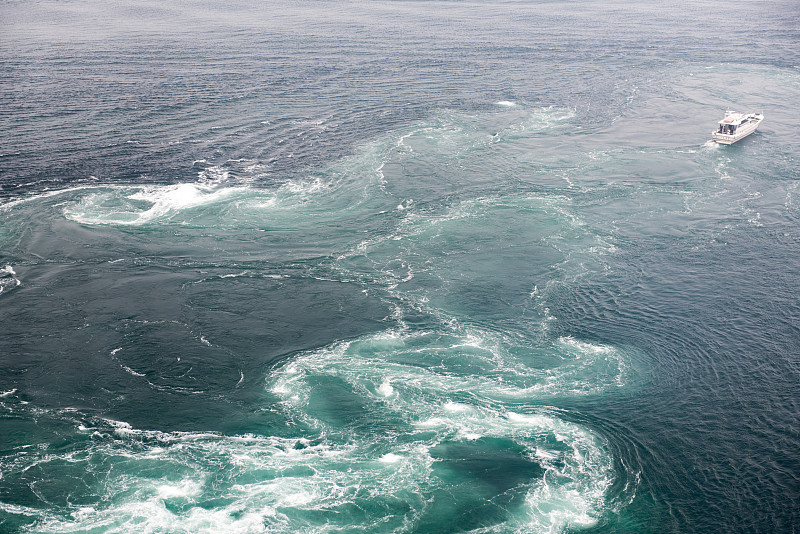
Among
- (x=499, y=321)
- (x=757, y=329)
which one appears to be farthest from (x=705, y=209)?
(x=499, y=321)

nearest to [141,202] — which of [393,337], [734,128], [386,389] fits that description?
[393,337]

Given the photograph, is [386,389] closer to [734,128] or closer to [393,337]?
[393,337]

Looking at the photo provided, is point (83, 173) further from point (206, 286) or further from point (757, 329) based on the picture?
point (757, 329)

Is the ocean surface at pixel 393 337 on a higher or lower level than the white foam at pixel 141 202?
lower

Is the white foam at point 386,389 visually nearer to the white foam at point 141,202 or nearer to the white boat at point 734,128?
the white foam at point 141,202

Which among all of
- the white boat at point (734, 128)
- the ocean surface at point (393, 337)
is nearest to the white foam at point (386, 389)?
the ocean surface at point (393, 337)

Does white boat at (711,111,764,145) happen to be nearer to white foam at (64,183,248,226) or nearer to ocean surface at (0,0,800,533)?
ocean surface at (0,0,800,533)
